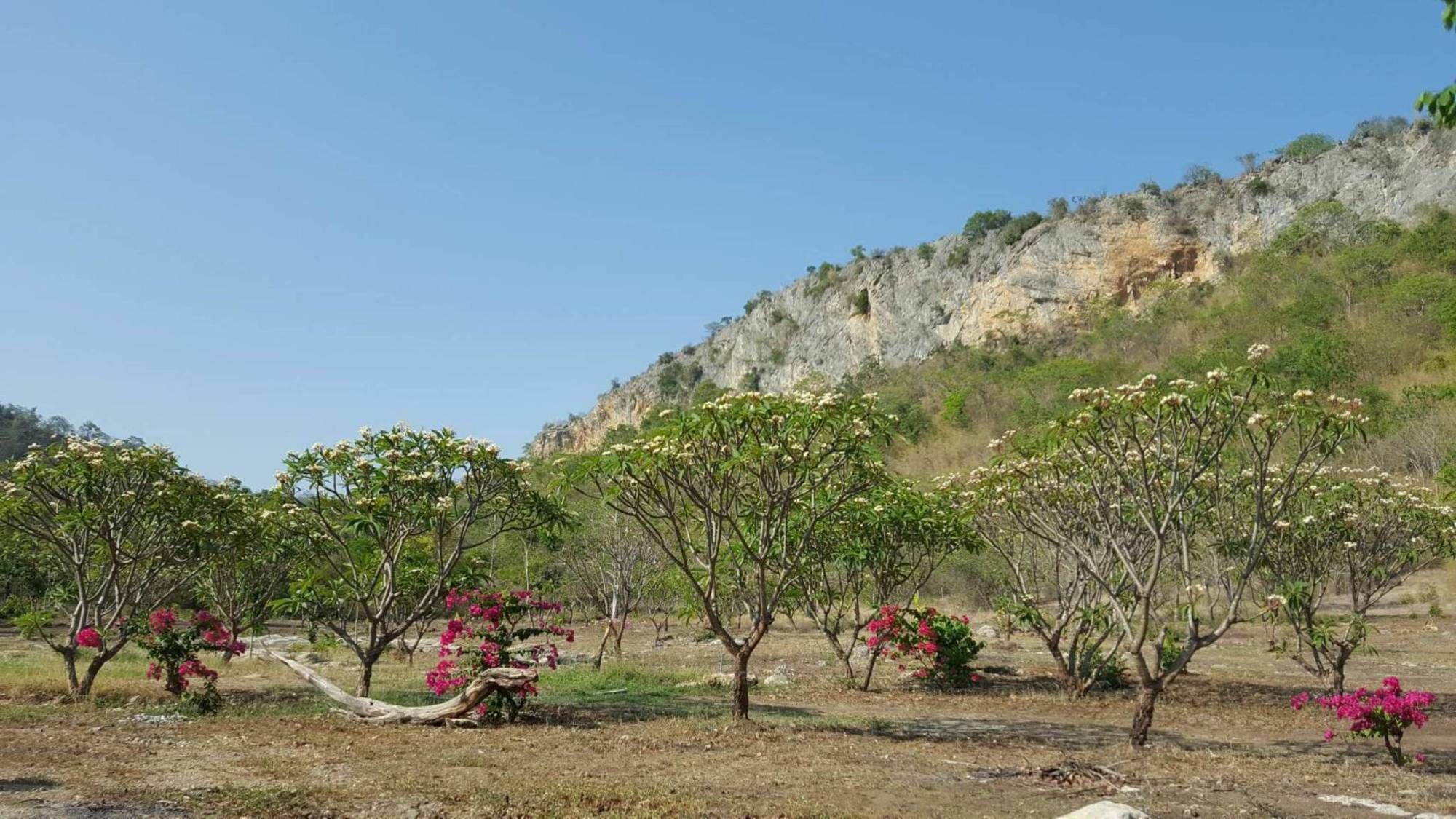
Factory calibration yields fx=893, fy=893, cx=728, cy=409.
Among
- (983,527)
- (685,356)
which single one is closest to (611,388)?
(685,356)

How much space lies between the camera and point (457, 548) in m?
12.8

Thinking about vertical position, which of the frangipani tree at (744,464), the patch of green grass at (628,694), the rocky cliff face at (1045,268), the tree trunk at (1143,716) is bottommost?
the patch of green grass at (628,694)

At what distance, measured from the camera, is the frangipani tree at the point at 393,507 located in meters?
12.2

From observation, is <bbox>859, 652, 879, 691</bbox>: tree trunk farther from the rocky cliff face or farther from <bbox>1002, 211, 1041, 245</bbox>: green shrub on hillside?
<bbox>1002, 211, 1041, 245</bbox>: green shrub on hillside

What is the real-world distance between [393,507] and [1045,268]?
85542mm

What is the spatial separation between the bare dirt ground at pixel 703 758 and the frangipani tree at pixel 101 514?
3.47 ft

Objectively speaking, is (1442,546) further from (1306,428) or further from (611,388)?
(611,388)

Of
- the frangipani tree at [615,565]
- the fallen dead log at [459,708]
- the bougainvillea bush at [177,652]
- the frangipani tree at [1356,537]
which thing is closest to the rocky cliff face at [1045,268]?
the frangipani tree at [615,565]

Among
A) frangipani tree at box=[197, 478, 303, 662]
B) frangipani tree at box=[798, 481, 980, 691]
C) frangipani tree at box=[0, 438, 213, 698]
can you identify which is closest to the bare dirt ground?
frangipani tree at box=[0, 438, 213, 698]

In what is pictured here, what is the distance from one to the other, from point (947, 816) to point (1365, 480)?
10.2 m

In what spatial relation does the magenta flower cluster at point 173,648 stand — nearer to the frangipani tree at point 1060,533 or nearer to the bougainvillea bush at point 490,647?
the bougainvillea bush at point 490,647

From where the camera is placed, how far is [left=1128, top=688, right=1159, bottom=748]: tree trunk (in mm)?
9820

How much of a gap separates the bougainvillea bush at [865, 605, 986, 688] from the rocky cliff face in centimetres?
4891

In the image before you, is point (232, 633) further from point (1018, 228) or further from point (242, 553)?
point (1018, 228)
